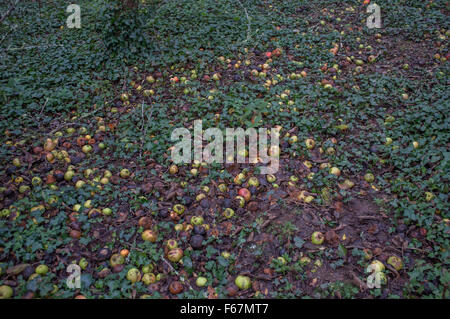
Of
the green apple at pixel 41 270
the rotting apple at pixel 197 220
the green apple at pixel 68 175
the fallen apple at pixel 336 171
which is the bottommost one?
the green apple at pixel 41 270

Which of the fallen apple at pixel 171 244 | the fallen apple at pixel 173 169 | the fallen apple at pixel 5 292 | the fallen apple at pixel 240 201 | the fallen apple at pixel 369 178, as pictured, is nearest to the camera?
the fallen apple at pixel 5 292

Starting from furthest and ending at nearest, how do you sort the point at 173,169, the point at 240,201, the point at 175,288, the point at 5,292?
the point at 173,169 → the point at 240,201 → the point at 175,288 → the point at 5,292

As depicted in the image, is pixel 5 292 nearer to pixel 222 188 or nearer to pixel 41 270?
pixel 41 270

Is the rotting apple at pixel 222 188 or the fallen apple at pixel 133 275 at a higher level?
the rotting apple at pixel 222 188

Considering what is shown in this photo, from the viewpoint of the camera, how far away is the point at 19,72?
5.83 meters

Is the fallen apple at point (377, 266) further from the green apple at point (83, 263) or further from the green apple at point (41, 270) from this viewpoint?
the green apple at point (41, 270)

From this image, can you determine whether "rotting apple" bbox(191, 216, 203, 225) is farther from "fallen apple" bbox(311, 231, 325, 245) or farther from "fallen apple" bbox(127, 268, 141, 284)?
"fallen apple" bbox(311, 231, 325, 245)

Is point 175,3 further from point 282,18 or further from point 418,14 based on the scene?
point 418,14

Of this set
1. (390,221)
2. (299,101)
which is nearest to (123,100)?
(299,101)

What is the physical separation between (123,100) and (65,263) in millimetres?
2991

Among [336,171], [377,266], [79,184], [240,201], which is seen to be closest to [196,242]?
[240,201]

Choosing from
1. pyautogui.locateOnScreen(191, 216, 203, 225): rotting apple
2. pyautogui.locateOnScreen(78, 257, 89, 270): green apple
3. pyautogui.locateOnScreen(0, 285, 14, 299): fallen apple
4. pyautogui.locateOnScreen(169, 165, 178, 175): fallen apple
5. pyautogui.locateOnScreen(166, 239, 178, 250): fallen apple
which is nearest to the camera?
pyautogui.locateOnScreen(0, 285, 14, 299): fallen apple

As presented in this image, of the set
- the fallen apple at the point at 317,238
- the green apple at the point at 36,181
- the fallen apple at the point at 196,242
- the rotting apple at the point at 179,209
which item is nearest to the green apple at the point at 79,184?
the green apple at the point at 36,181

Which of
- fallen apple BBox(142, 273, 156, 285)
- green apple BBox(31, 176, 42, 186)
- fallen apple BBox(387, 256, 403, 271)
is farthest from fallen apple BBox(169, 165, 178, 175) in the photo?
fallen apple BBox(387, 256, 403, 271)
